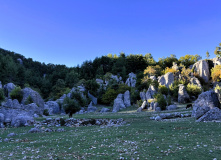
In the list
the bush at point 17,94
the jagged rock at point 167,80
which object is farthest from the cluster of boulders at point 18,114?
the jagged rock at point 167,80

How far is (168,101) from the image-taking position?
163ft

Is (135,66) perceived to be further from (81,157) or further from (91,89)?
(81,157)

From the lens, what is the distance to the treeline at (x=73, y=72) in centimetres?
9881

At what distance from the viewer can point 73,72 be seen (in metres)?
118

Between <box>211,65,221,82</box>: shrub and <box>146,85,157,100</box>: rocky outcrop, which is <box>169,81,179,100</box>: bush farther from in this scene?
<box>211,65,221,82</box>: shrub

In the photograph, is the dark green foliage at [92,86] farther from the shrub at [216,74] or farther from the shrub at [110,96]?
the shrub at [216,74]

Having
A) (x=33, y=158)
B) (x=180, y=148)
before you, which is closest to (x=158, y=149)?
(x=180, y=148)

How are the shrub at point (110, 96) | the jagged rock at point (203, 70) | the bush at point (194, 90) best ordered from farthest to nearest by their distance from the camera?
the shrub at point (110, 96), the jagged rock at point (203, 70), the bush at point (194, 90)

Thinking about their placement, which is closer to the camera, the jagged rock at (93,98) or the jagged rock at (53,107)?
the jagged rock at (53,107)

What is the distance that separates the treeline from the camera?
98.8 m

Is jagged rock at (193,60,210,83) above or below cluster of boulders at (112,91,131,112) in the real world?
above

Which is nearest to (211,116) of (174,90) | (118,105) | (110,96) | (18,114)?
(18,114)

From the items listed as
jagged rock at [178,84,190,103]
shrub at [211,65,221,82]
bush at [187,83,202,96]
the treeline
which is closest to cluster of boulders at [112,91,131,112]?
jagged rock at [178,84,190,103]

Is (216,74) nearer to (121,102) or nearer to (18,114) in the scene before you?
(121,102)
